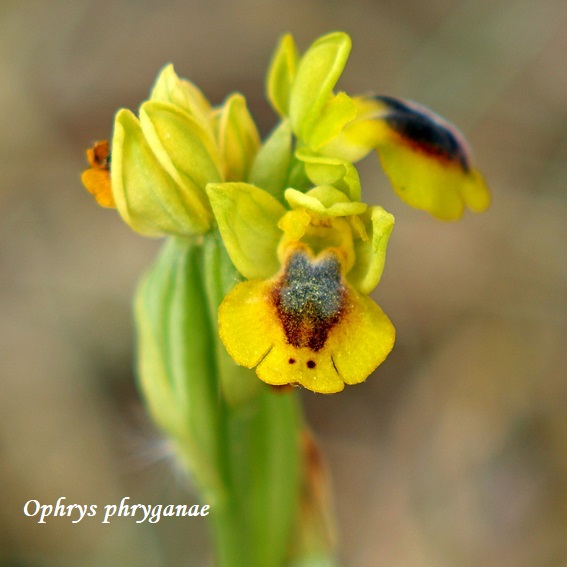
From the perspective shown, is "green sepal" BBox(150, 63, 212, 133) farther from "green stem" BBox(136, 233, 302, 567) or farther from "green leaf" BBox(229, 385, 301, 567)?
"green leaf" BBox(229, 385, 301, 567)

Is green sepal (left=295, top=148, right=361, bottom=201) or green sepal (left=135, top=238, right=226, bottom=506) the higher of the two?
green sepal (left=295, top=148, right=361, bottom=201)

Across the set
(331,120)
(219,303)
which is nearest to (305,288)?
(219,303)

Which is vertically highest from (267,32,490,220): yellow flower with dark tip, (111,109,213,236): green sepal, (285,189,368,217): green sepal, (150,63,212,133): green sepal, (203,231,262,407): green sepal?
(267,32,490,220): yellow flower with dark tip

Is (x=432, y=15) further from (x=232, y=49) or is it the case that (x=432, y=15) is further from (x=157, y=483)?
(x=157, y=483)

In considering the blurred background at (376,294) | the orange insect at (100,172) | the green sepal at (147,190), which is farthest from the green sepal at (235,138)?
the blurred background at (376,294)

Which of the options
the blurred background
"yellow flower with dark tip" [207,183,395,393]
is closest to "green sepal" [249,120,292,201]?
"yellow flower with dark tip" [207,183,395,393]

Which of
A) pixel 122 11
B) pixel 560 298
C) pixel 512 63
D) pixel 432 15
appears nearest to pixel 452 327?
pixel 560 298

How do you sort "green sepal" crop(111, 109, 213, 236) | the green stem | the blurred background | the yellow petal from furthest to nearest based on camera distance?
the blurred background, the green stem, "green sepal" crop(111, 109, 213, 236), the yellow petal
